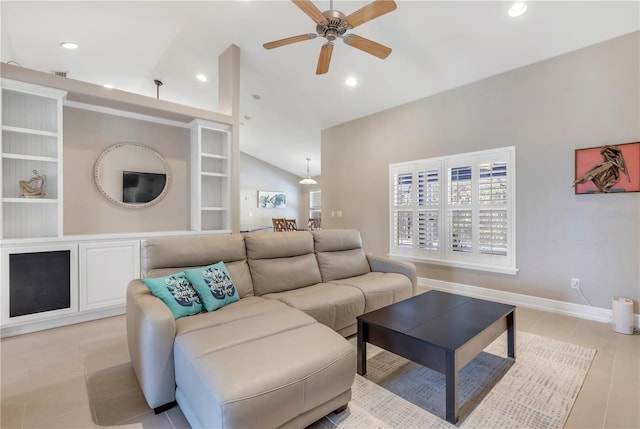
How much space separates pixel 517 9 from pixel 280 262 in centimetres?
336

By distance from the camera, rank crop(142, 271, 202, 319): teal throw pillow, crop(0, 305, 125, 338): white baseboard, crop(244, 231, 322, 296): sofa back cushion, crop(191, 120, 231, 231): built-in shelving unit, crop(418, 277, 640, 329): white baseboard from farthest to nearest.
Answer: crop(191, 120, 231, 231): built-in shelving unit → crop(418, 277, 640, 329): white baseboard → crop(0, 305, 125, 338): white baseboard → crop(244, 231, 322, 296): sofa back cushion → crop(142, 271, 202, 319): teal throw pillow

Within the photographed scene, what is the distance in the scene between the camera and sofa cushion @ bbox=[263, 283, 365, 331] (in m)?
2.38

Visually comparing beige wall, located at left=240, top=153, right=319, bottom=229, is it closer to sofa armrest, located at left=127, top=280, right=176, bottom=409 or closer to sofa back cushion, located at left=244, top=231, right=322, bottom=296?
sofa back cushion, located at left=244, top=231, right=322, bottom=296

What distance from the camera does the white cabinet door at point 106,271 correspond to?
10.3 feet

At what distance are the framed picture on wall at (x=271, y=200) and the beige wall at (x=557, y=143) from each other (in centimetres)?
572

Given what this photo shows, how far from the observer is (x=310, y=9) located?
229 cm

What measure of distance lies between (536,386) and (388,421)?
1.11 metres

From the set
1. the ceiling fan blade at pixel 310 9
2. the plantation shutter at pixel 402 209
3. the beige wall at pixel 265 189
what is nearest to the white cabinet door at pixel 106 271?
the ceiling fan blade at pixel 310 9

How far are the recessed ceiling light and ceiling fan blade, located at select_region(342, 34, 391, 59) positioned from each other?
1.33 m

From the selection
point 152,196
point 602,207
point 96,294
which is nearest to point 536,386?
point 602,207

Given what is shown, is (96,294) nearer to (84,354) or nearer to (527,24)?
(84,354)

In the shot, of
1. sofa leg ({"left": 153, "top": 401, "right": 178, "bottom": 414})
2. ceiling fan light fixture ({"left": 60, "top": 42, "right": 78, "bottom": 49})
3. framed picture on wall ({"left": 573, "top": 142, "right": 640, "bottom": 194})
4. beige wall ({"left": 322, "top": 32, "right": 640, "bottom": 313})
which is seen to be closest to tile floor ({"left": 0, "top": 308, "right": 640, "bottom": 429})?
sofa leg ({"left": 153, "top": 401, "right": 178, "bottom": 414})

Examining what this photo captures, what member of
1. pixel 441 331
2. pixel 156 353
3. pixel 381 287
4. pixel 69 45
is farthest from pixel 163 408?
pixel 69 45

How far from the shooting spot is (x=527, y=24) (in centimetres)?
306
